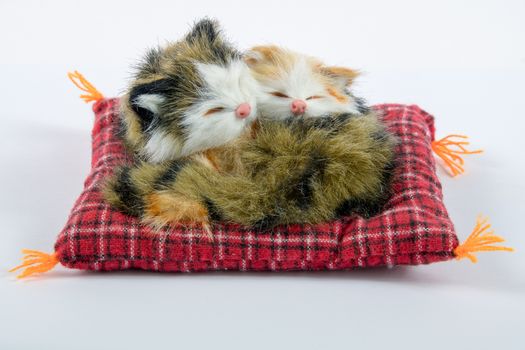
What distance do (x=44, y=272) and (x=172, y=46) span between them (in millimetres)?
697

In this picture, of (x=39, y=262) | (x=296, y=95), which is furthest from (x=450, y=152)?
(x=39, y=262)

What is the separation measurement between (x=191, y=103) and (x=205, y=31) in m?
0.25

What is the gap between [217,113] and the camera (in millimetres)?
2018

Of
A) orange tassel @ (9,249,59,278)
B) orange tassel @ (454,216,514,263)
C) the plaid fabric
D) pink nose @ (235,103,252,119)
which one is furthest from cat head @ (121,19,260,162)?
orange tassel @ (454,216,514,263)

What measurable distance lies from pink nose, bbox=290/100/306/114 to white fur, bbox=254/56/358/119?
0.04 feet

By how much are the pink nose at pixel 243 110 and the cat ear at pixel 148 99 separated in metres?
0.19

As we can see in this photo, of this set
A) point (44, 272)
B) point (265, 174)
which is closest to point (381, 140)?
point (265, 174)

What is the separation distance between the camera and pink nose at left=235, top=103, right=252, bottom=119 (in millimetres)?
2014

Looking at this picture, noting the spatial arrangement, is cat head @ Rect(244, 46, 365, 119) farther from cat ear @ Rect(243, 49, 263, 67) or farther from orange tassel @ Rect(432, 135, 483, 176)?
orange tassel @ Rect(432, 135, 483, 176)

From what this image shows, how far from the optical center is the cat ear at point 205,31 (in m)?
2.13

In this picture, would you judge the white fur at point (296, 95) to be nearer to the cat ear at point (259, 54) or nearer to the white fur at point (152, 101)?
the cat ear at point (259, 54)

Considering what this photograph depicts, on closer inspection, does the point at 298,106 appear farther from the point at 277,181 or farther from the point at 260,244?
the point at 260,244

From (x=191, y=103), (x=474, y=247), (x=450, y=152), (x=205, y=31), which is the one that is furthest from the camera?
(x=450, y=152)

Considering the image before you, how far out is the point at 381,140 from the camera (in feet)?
6.87
